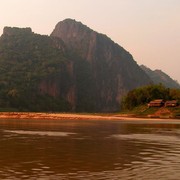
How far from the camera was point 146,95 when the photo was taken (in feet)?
360

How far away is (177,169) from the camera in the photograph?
13547 millimetres

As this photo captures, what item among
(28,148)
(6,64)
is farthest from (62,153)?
(6,64)

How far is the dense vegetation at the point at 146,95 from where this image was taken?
109438 mm

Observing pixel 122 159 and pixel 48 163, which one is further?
pixel 122 159

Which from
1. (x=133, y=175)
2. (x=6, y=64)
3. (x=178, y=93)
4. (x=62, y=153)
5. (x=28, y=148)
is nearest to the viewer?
(x=133, y=175)

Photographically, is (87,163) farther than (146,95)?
No

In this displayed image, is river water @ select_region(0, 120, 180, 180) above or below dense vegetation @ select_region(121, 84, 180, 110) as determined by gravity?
below

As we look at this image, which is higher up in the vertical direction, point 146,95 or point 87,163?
point 146,95

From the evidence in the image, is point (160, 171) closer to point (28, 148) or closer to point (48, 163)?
point (48, 163)

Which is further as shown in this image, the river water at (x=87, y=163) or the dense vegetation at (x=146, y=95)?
the dense vegetation at (x=146, y=95)

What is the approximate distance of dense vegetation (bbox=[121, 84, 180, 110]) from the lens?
359 ft

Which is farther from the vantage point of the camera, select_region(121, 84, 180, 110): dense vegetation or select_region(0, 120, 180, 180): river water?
select_region(121, 84, 180, 110): dense vegetation

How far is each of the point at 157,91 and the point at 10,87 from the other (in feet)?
232

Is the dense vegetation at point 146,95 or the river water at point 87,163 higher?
the dense vegetation at point 146,95
